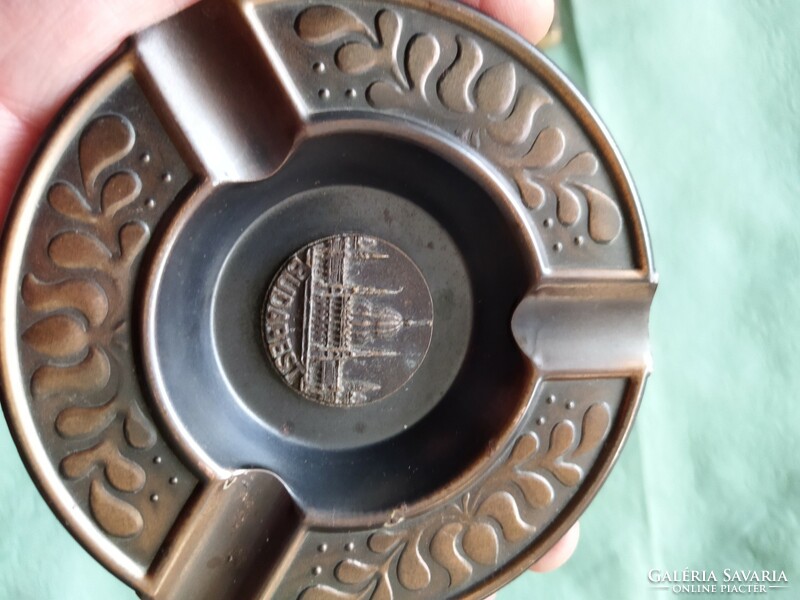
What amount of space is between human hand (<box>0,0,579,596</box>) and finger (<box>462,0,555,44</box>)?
521 mm

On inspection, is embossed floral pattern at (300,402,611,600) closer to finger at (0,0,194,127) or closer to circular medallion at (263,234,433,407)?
circular medallion at (263,234,433,407)

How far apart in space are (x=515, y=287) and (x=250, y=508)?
1.81 feet

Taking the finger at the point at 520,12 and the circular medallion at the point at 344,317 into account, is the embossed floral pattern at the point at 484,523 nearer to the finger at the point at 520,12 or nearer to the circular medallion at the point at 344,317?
the circular medallion at the point at 344,317

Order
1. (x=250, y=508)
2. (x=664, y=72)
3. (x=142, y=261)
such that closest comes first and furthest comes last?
(x=142, y=261)
(x=250, y=508)
(x=664, y=72)

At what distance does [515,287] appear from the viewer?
4.09 feet

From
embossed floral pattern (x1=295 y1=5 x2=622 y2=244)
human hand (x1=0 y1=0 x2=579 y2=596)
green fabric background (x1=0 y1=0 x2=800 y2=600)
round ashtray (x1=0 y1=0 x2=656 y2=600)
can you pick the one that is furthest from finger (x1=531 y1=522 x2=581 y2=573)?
human hand (x1=0 y1=0 x2=579 y2=596)

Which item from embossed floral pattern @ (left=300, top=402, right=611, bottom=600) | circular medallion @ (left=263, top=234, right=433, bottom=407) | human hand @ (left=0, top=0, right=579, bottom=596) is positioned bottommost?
embossed floral pattern @ (left=300, top=402, right=611, bottom=600)

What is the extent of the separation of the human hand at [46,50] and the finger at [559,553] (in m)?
1.17

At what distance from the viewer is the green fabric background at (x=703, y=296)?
163 centimetres

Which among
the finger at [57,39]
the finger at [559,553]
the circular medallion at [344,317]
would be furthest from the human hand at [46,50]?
the finger at [559,553]

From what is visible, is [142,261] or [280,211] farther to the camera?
[280,211]

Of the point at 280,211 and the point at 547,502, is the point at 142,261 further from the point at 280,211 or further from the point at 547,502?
the point at 547,502

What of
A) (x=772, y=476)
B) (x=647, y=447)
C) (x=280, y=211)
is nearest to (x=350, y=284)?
(x=280, y=211)

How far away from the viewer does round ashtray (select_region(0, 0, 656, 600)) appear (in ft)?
3.55
